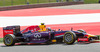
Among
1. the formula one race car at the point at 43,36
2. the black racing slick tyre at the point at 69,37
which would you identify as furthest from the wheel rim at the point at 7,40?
the black racing slick tyre at the point at 69,37

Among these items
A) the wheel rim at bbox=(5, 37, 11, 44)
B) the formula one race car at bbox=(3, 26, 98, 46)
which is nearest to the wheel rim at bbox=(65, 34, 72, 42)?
the formula one race car at bbox=(3, 26, 98, 46)

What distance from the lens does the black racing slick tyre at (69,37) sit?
12.6 meters

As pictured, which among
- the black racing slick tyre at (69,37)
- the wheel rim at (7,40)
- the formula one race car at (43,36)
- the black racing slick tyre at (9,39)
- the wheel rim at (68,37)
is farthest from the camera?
the wheel rim at (7,40)

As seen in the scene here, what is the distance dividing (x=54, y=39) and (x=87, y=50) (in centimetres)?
289

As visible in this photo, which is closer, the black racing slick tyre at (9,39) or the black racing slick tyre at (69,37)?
the black racing slick tyre at (69,37)

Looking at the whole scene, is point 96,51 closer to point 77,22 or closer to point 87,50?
point 87,50

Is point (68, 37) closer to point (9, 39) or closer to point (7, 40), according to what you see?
point (9, 39)

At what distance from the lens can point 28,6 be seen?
1879 inches

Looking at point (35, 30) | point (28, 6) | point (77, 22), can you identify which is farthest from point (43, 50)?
point (28, 6)

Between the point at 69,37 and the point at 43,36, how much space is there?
4.77 feet

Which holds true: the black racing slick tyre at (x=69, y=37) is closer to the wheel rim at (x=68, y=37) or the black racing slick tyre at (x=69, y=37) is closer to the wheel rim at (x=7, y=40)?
the wheel rim at (x=68, y=37)

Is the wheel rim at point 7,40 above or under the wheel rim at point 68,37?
under

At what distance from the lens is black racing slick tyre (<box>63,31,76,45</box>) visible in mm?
12648

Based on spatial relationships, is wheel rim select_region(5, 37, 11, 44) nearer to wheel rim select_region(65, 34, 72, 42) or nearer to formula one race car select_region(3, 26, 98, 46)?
formula one race car select_region(3, 26, 98, 46)
